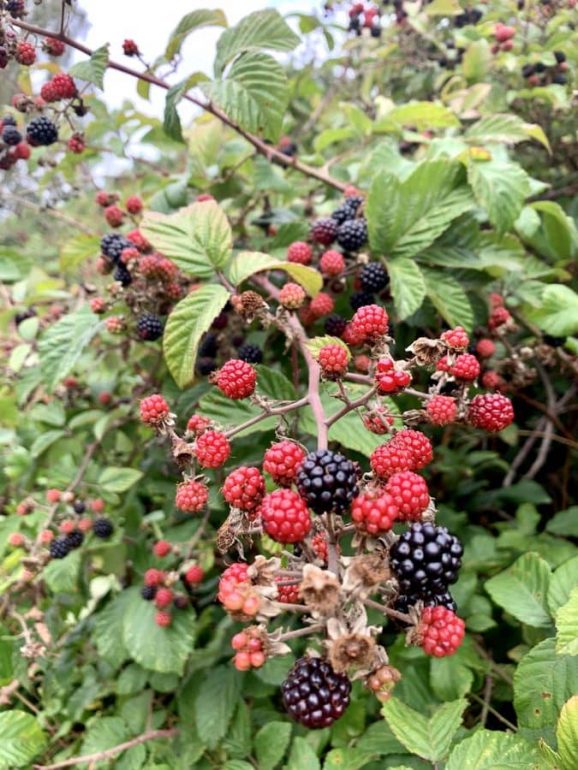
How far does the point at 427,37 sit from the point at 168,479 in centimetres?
228

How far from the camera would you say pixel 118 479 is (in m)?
1.86

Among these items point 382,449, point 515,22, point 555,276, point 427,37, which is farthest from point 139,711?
point 515,22

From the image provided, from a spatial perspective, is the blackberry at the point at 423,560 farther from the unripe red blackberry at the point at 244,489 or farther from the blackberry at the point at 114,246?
the blackberry at the point at 114,246

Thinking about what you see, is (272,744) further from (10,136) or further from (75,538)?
(10,136)

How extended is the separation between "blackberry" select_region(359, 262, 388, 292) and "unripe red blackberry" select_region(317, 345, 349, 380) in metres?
0.63

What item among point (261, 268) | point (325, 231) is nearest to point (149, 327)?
point (261, 268)

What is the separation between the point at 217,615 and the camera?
6.57 ft

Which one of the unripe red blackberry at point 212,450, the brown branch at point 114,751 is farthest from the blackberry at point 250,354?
the brown branch at point 114,751

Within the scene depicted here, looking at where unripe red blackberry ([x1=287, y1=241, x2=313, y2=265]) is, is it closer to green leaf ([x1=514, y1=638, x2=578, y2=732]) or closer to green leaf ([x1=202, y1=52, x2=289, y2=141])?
green leaf ([x1=202, y1=52, x2=289, y2=141])

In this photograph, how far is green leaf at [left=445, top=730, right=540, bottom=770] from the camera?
938 mm

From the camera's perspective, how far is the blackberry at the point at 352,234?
157cm

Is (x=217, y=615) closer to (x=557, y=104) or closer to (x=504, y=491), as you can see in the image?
(x=504, y=491)

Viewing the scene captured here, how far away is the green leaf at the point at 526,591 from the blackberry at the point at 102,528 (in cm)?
109

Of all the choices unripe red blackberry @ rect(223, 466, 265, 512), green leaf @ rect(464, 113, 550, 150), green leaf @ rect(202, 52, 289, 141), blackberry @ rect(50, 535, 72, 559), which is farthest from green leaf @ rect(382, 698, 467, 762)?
green leaf @ rect(464, 113, 550, 150)
